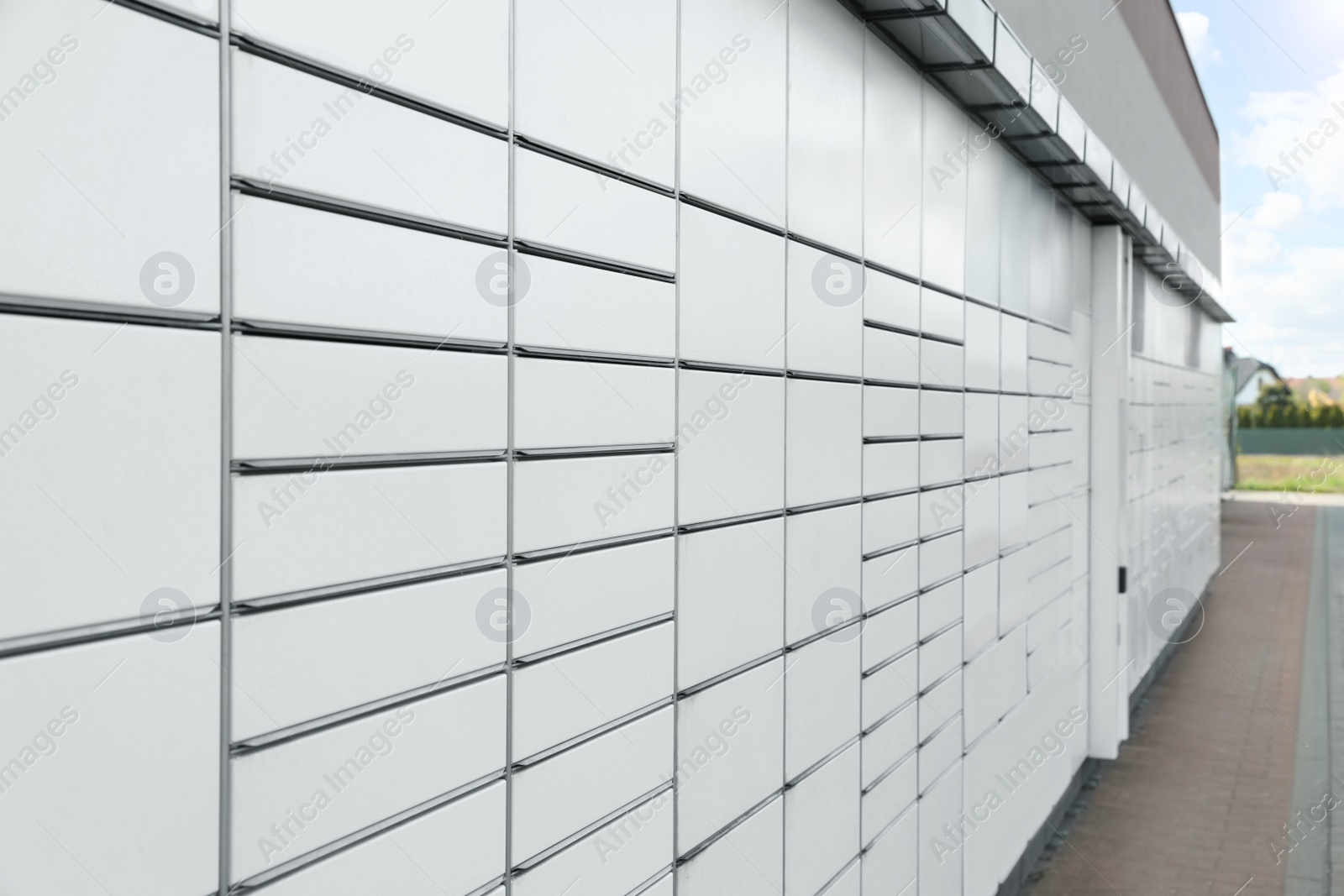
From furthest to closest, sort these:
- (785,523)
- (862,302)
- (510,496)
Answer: (862,302), (785,523), (510,496)

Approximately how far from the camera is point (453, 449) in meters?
2.07

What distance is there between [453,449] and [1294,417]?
9042 mm

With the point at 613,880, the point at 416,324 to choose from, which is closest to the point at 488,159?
the point at 416,324

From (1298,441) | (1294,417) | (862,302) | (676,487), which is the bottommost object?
(676,487)

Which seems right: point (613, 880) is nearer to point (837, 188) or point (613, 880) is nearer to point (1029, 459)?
point (837, 188)

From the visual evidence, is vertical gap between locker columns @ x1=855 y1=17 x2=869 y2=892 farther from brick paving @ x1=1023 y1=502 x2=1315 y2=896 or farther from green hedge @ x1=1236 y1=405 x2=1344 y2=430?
green hedge @ x1=1236 y1=405 x2=1344 y2=430

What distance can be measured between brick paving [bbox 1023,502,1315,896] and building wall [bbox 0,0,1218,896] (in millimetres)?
2739

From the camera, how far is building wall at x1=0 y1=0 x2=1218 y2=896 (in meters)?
1.43

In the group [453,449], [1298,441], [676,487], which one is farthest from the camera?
[1298,441]

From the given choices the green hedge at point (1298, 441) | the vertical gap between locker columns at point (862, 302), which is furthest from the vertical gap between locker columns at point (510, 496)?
the green hedge at point (1298, 441)

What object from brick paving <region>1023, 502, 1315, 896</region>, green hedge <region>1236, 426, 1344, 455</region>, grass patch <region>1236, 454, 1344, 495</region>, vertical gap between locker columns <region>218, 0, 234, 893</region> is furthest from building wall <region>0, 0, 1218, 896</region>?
green hedge <region>1236, 426, 1344, 455</region>

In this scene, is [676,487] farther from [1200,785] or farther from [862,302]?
[1200,785]

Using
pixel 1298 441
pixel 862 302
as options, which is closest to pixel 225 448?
pixel 862 302

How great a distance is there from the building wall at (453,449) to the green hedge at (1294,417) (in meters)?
4.60
